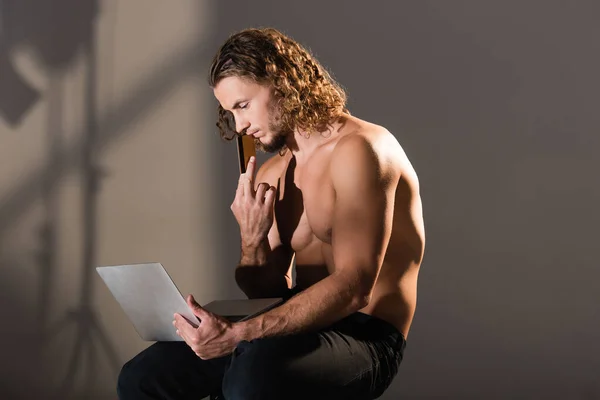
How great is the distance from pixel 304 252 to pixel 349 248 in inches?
13.0

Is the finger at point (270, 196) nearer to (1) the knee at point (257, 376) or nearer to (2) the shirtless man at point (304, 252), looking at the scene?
(2) the shirtless man at point (304, 252)

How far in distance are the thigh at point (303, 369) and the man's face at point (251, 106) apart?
0.48m

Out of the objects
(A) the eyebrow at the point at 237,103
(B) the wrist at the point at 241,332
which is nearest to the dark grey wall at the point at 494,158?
(A) the eyebrow at the point at 237,103

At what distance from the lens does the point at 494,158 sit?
290cm

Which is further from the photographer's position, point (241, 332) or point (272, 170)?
point (272, 170)

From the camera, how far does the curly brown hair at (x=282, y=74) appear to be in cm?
185

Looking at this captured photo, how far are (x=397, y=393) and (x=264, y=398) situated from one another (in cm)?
155

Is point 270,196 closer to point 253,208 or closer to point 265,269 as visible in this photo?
point 253,208

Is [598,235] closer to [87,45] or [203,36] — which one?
[203,36]

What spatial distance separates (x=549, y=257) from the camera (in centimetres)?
291

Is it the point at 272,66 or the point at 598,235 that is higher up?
the point at 272,66

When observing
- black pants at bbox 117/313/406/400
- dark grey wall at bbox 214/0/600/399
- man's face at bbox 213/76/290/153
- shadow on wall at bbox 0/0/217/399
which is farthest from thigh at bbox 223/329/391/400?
shadow on wall at bbox 0/0/217/399

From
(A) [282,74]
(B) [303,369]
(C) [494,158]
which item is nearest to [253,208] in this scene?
(A) [282,74]

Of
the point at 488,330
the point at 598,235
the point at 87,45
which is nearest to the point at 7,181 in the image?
the point at 87,45
